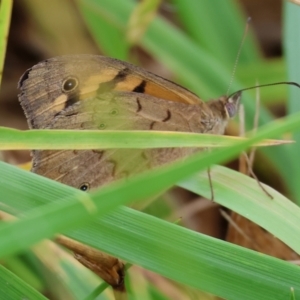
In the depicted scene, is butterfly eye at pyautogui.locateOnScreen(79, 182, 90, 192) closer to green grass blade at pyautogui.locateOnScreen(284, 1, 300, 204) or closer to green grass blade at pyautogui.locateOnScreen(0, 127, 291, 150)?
green grass blade at pyautogui.locateOnScreen(0, 127, 291, 150)

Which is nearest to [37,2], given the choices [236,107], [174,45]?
[174,45]

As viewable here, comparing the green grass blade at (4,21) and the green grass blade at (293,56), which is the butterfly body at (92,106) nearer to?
the green grass blade at (4,21)

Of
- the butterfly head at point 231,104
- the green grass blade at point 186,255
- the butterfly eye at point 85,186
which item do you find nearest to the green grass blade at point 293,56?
the butterfly head at point 231,104

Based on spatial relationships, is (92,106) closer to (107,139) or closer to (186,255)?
(107,139)

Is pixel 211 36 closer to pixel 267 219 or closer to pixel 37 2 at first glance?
pixel 37 2

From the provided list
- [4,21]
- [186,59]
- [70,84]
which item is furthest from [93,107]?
[186,59]

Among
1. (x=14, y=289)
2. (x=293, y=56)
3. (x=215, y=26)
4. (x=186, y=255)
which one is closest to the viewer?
(x=186, y=255)

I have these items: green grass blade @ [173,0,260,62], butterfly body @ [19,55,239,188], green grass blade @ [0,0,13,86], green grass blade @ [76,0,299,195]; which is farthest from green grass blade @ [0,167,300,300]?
green grass blade @ [173,0,260,62]
